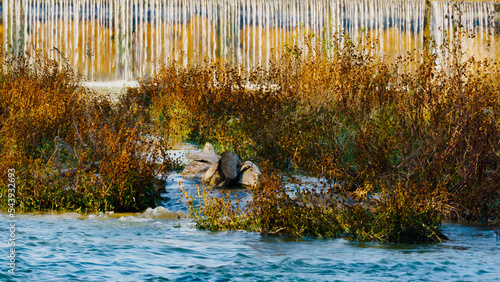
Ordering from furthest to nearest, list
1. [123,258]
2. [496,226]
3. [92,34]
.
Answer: [92,34], [496,226], [123,258]

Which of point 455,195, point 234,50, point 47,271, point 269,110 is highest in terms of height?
point 234,50

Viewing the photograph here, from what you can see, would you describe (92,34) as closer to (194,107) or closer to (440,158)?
(194,107)

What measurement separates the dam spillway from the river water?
12275 millimetres

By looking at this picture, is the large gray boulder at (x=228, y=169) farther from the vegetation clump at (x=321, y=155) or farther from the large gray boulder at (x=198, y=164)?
the vegetation clump at (x=321, y=155)

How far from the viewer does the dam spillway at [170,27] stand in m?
17.8

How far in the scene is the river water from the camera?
4.22m

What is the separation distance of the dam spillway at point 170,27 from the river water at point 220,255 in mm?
12275

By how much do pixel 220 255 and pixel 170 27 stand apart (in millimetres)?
14191

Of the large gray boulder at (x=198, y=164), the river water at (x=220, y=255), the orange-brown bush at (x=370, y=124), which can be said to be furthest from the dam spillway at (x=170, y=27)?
the river water at (x=220, y=255)

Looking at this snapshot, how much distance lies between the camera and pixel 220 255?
4.70 meters

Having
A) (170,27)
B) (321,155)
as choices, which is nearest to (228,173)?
(321,155)

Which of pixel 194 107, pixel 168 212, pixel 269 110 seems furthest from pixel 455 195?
pixel 194 107

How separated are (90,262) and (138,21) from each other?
14362 millimetres

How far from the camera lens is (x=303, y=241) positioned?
5.14 m
